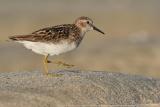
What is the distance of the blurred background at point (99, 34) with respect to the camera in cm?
2541

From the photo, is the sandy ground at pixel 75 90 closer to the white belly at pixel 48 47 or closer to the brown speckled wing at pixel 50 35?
the white belly at pixel 48 47

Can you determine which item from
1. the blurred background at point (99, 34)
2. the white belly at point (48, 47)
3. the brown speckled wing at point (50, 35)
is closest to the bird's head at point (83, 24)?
the brown speckled wing at point (50, 35)

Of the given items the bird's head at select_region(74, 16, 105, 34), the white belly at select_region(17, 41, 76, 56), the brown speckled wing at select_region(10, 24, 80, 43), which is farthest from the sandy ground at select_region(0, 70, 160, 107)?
the bird's head at select_region(74, 16, 105, 34)

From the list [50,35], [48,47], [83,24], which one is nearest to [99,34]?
[83,24]

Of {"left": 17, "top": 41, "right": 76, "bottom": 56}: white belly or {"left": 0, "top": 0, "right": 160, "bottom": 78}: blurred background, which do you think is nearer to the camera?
{"left": 17, "top": 41, "right": 76, "bottom": 56}: white belly

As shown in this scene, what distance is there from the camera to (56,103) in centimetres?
1373

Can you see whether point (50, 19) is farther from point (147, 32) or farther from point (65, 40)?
point (65, 40)

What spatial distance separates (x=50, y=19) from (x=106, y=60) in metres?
13.7

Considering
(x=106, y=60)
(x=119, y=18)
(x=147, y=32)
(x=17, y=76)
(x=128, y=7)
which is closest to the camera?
(x=17, y=76)

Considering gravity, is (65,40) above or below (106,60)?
above

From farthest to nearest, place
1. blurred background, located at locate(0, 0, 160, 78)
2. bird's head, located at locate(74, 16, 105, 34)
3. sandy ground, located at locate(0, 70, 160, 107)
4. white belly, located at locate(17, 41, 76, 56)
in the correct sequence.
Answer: blurred background, located at locate(0, 0, 160, 78), bird's head, located at locate(74, 16, 105, 34), white belly, located at locate(17, 41, 76, 56), sandy ground, located at locate(0, 70, 160, 107)

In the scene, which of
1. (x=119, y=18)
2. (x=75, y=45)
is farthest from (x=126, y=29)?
(x=75, y=45)

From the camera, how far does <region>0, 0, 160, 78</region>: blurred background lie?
2541cm

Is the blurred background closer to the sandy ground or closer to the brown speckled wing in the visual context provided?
the brown speckled wing
